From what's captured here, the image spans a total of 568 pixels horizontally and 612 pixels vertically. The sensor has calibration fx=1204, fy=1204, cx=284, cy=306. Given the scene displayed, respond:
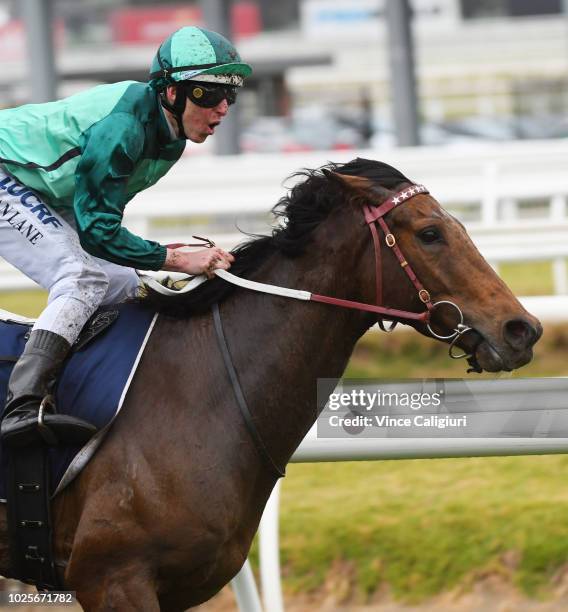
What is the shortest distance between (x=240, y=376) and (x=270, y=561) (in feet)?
3.19

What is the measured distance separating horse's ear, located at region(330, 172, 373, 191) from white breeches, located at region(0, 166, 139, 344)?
79 cm

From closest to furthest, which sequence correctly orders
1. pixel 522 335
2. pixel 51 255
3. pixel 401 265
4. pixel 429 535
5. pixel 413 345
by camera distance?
pixel 522 335 < pixel 401 265 < pixel 51 255 < pixel 429 535 < pixel 413 345

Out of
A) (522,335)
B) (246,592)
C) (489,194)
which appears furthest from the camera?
(489,194)

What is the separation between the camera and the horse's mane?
364 centimetres

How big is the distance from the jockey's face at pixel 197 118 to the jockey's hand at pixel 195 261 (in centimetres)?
35

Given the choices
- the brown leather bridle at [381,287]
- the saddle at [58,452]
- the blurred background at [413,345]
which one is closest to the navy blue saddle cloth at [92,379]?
the saddle at [58,452]

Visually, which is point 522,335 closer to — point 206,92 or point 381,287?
point 381,287

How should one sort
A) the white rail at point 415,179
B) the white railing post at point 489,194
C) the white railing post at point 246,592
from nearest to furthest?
the white railing post at point 246,592, the white railing post at point 489,194, the white rail at point 415,179

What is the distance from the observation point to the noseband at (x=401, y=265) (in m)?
3.49

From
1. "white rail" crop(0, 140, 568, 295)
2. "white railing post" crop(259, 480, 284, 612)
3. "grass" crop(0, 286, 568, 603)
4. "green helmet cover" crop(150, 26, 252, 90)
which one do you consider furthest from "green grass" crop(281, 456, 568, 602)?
"white rail" crop(0, 140, 568, 295)

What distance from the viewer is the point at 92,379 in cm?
357

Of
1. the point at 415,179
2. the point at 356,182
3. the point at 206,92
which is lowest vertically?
the point at 415,179

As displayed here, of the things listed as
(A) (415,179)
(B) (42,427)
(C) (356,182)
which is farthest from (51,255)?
A: (A) (415,179)

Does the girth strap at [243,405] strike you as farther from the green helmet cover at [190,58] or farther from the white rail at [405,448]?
the green helmet cover at [190,58]
